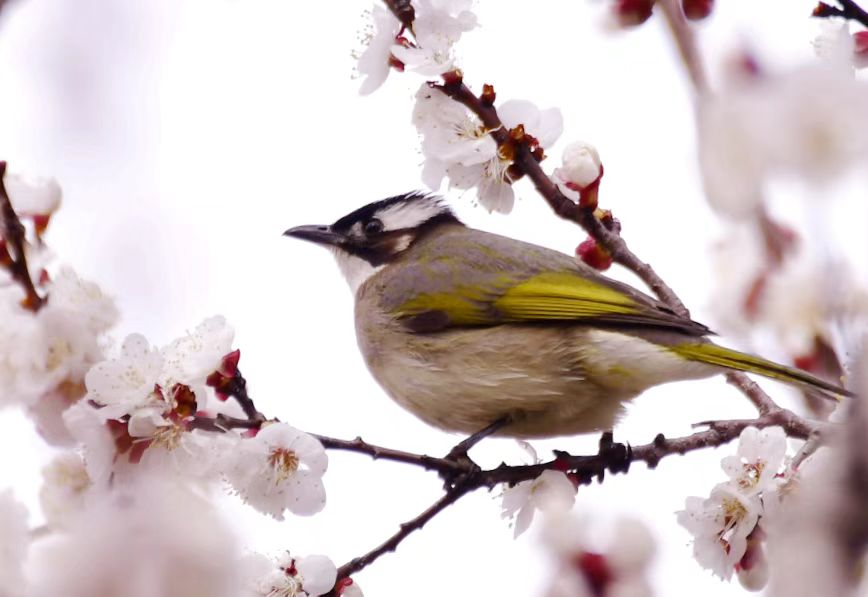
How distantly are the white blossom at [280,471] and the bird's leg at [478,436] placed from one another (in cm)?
79

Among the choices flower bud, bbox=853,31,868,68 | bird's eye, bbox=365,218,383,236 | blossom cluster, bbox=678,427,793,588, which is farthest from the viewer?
bird's eye, bbox=365,218,383,236

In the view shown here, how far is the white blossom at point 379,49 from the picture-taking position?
11.3 ft

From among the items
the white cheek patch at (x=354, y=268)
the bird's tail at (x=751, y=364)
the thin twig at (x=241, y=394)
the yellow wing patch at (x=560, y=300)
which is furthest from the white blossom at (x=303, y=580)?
the white cheek patch at (x=354, y=268)

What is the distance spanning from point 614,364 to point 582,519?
2291mm

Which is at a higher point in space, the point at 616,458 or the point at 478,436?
the point at 478,436

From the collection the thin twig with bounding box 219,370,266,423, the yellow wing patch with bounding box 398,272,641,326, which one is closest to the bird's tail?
the yellow wing patch with bounding box 398,272,641,326

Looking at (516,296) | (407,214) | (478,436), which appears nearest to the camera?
(478,436)

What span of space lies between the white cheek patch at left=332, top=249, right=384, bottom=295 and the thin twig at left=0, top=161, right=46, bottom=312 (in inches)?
112

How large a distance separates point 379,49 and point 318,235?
2054 mm

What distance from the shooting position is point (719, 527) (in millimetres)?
3123

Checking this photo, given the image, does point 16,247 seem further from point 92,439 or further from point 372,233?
point 372,233

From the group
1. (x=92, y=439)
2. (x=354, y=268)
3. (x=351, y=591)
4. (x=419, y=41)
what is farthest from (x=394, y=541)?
(x=354, y=268)

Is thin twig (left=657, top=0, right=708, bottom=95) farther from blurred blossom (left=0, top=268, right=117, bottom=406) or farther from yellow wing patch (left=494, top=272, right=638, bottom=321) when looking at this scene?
yellow wing patch (left=494, top=272, right=638, bottom=321)

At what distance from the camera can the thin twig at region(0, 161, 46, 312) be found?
2340 mm
